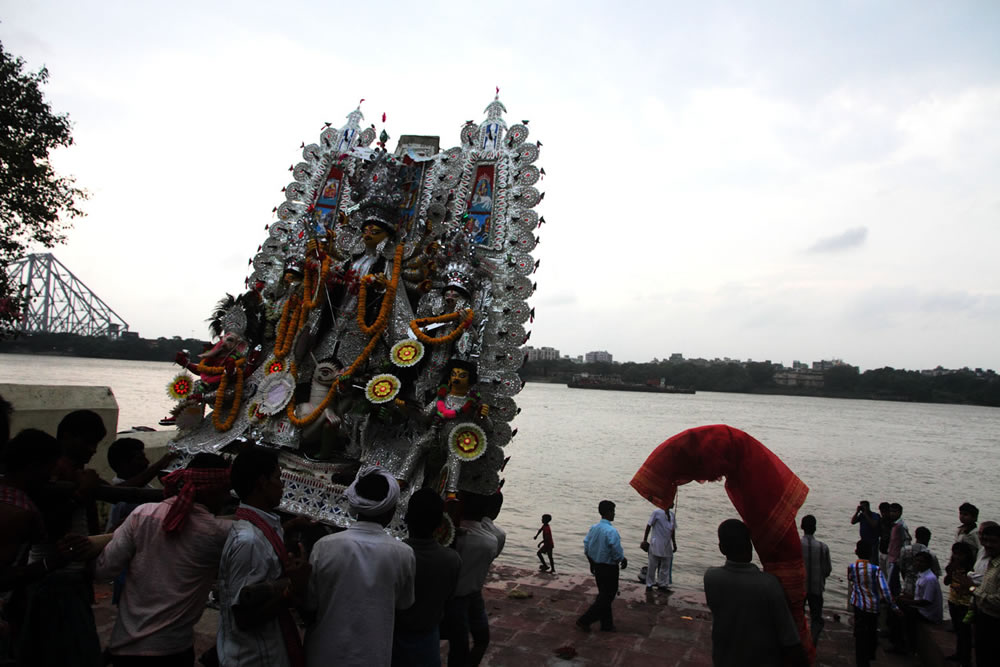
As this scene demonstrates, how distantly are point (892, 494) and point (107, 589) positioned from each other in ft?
84.6

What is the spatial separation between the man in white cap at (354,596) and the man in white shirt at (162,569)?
489mm

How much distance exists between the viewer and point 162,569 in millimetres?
2859

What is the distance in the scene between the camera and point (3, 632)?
112 inches

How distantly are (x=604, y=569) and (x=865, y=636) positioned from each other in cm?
245

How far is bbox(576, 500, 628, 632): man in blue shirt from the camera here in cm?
690

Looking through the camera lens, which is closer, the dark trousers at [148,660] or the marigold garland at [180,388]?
the dark trousers at [148,660]

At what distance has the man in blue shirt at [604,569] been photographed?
6902 millimetres

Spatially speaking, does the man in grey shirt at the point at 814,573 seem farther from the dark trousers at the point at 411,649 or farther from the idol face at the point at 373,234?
the idol face at the point at 373,234

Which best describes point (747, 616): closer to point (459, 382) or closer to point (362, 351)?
point (459, 382)

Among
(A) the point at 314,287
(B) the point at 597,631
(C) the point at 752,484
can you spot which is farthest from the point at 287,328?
(C) the point at 752,484

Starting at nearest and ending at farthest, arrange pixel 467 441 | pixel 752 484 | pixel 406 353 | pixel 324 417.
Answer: pixel 752 484
pixel 467 441
pixel 406 353
pixel 324 417

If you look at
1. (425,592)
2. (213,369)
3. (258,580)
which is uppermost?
(213,369)

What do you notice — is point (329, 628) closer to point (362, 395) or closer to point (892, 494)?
point (362, 395)

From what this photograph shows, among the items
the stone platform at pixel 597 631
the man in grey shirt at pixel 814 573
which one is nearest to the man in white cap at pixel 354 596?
the stone platform at pixel 597 631
